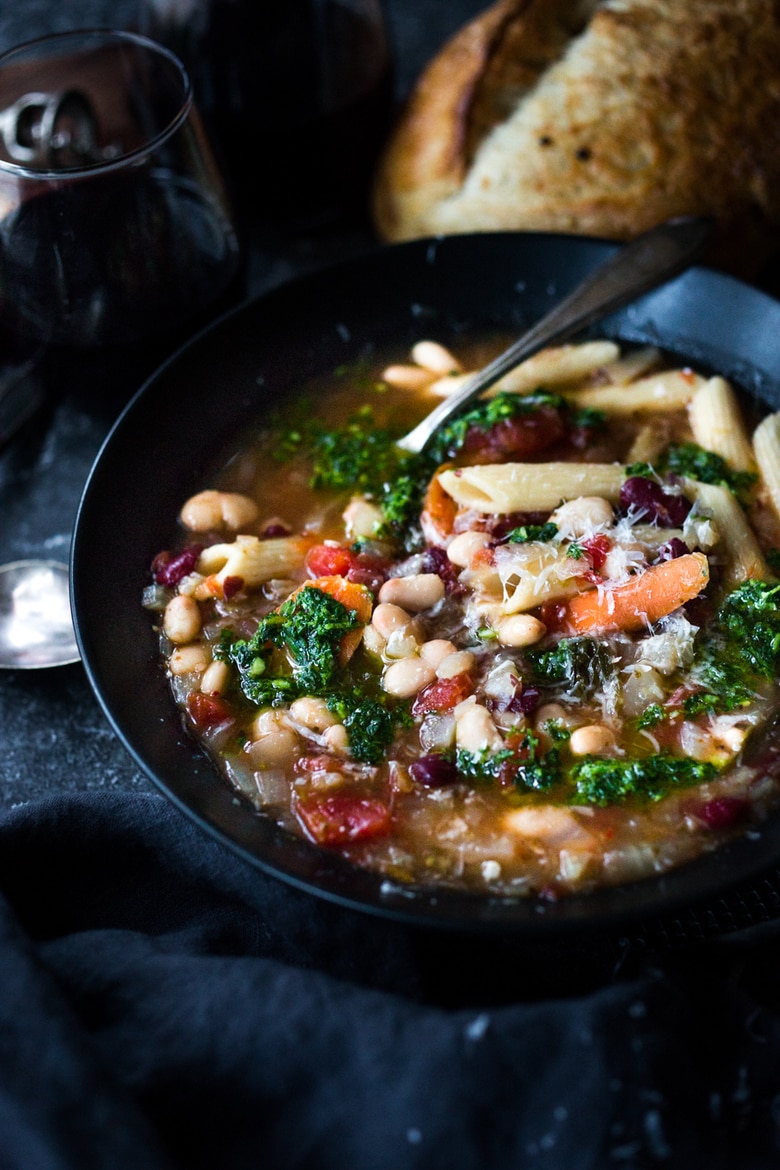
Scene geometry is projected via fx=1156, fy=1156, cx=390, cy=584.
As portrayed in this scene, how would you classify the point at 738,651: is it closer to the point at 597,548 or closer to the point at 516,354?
the point at 597,548

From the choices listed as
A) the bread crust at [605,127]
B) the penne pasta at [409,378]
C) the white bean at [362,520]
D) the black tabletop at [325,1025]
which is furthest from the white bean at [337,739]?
the bread crust at [605,127]

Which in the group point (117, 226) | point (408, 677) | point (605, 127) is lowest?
point (408, 677)

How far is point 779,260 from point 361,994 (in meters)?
3.83

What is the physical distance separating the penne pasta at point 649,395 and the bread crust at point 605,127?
807 millimetres

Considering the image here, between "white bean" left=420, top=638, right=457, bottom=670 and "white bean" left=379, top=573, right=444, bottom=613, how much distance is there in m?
0.17

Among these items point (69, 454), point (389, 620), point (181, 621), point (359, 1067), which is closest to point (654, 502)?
point (389, 620)

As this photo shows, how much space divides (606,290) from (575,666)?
1599 mm

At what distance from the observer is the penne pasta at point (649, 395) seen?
13.5 ft

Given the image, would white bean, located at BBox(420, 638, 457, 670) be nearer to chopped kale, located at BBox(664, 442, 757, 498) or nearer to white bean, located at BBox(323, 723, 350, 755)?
white bean, located at BBox(323, 723, 350, 755)

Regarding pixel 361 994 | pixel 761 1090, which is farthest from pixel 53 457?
pixel 761 1090

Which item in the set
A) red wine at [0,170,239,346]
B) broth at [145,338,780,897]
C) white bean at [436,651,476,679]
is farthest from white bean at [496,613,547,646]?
red wine at [0,170,239,346]

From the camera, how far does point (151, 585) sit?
143 inches

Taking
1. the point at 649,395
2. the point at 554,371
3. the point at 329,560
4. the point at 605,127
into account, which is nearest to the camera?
the point at 329,560

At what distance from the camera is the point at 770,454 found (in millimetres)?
3824
